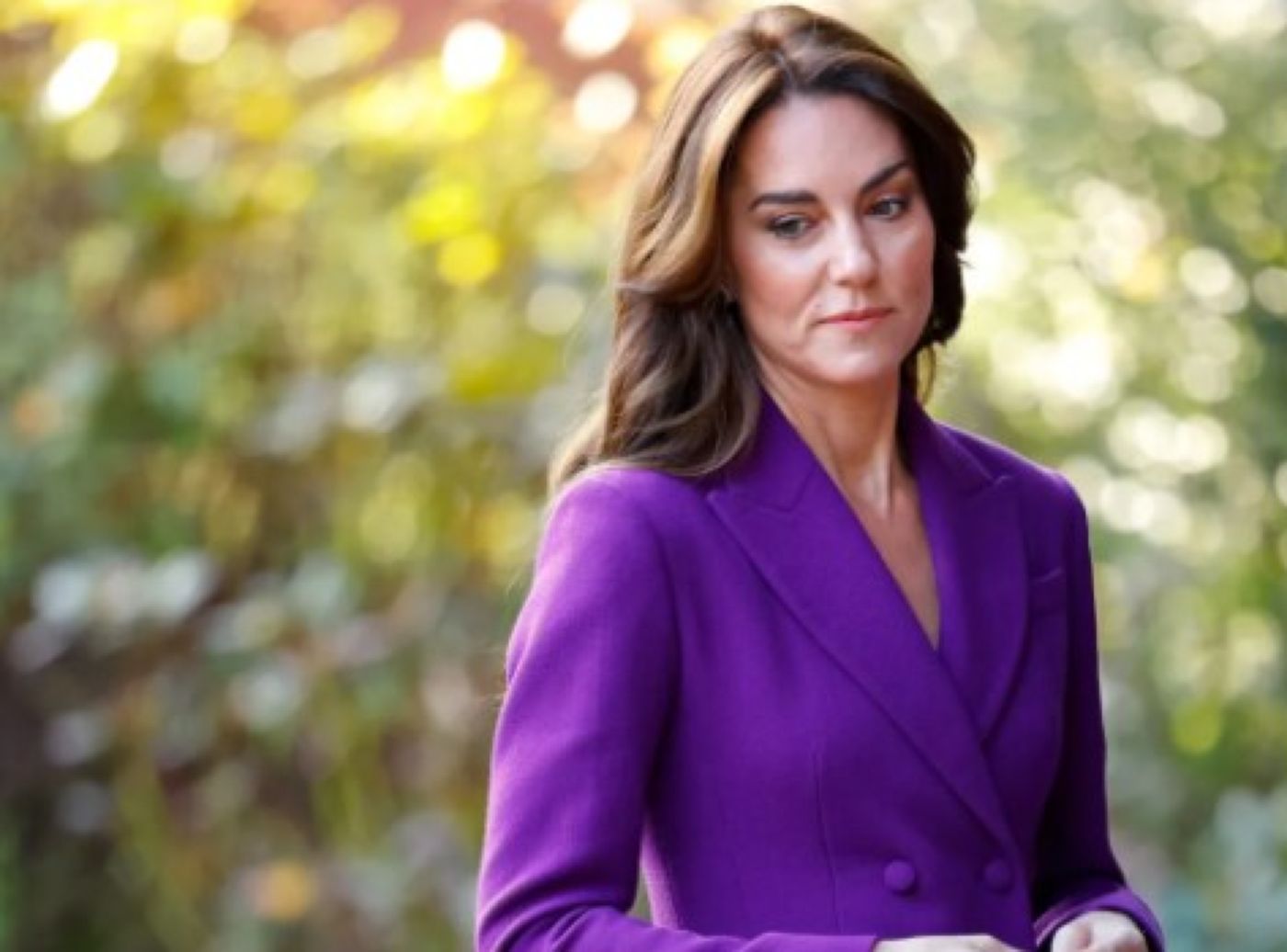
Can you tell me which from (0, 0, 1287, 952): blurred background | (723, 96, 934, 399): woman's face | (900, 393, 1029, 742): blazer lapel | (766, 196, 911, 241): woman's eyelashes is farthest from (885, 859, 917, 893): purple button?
(0, 0, 1287, 952): blurred background

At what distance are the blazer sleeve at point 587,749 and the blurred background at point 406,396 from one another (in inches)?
92.3

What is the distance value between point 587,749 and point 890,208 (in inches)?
20.0

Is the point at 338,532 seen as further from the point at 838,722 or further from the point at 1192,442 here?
the point at 838,722

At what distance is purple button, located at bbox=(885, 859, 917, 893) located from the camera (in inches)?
109

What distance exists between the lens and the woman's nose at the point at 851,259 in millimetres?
2828

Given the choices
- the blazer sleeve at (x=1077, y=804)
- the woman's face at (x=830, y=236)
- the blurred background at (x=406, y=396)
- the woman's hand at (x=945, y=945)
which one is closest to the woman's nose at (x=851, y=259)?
the woman's face at (x=830, y=236)

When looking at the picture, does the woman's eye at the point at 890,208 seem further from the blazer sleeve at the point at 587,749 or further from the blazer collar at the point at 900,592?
the blazer sleeve at the point at 587,749

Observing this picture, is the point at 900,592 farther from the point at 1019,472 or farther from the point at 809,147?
the point at 809,147

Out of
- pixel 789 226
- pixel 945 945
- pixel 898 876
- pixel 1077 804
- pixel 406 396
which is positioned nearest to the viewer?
pixel 945 945

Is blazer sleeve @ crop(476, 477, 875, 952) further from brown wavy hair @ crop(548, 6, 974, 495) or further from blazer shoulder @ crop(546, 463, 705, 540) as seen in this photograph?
brown wavy hair @ crop(548, 6, 974, 495)

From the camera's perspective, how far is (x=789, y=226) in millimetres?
2873

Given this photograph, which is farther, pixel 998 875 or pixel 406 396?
pixel 406 396

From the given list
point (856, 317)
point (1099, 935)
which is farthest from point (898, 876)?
point (856, 317)

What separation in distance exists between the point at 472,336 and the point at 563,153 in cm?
33
